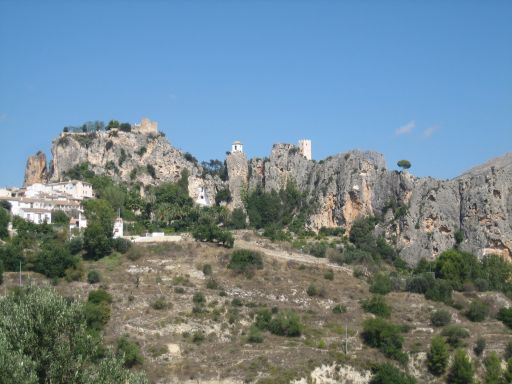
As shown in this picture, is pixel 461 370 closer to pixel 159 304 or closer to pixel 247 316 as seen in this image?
pixel 247 316

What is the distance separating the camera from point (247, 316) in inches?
2172

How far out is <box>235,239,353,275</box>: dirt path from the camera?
67.9 metres

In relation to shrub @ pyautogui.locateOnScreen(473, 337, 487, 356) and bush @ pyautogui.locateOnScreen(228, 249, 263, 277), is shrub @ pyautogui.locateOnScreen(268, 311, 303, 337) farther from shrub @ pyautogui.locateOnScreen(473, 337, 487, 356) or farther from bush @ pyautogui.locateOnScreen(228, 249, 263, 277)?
shrub @ pyautogui.locateOnScreen(473, 337, 487, 356)

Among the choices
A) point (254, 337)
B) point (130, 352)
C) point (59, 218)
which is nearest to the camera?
point (130, 352)

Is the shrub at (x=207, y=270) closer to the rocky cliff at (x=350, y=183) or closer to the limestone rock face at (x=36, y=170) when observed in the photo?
the rocky cliff at (x=350, y=183)

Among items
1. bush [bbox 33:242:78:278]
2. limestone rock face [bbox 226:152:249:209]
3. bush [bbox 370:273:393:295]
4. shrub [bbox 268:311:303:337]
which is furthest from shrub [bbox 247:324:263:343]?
limestone rock face [bbox 226:152:249:209]

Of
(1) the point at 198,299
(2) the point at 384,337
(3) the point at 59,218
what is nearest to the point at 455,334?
(2) the point at 384,337

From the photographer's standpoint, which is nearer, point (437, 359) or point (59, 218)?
point (437, 359)

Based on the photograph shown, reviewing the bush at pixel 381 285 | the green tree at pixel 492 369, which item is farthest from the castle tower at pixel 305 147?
the green tree at pixel 492 369

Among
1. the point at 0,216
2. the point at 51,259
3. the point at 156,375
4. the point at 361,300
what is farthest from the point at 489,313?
the point at 0,216

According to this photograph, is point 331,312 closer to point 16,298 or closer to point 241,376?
point 241,376

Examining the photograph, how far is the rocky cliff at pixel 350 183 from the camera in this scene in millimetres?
78000

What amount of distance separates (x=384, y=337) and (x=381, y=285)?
11.0 metres

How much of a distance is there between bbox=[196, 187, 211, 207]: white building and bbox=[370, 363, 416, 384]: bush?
43.0 m
